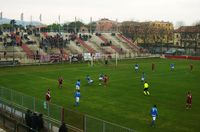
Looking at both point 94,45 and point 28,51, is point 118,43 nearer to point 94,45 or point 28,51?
point 94,45

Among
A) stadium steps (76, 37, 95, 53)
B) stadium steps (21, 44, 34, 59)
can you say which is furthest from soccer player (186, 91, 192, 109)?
stadium steps (76, 37, 95, 53)

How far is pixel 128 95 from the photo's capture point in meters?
33.6

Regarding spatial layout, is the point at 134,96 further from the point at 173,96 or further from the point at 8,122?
the point at 8,122

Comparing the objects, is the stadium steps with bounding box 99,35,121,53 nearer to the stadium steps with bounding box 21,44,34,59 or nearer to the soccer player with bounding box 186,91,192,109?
the stadium steps with bounding box 21,44,34,59

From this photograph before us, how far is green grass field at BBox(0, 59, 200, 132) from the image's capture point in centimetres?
2438

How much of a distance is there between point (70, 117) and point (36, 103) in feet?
15.1

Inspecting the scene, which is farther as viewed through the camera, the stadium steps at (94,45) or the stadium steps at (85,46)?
the stadium steps at (94,45)

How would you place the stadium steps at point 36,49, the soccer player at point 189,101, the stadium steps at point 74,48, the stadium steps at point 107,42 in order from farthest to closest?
the stadium steps at point 107,42, the stadium steps at point 74,48, the stadium steps at point 36,49, the soccer player at point 189,101

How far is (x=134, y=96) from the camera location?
33.1 m

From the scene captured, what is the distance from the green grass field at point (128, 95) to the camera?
24375 mm

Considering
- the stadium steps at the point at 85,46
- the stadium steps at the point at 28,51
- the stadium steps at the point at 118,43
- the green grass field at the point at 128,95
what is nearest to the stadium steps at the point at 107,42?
the stadium steps at the point at 118,43

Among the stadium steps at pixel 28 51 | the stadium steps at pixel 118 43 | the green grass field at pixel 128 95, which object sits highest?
the stadium steps at pixel 118 43

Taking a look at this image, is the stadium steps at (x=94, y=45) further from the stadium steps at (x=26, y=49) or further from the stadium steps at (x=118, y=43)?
the stadium steps at (x=26, y=49)

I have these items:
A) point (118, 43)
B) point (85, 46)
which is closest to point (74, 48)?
point (85, 46)
